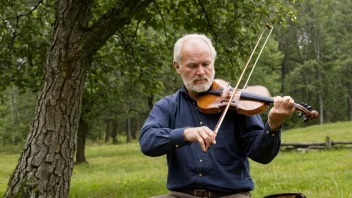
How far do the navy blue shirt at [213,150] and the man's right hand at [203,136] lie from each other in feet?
0.95

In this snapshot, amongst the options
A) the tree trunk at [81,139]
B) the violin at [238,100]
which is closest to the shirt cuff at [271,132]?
the violin at [238,100]

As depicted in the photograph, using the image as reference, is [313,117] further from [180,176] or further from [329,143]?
[329,143]

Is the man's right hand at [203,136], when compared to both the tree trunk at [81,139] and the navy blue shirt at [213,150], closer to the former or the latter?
the navy blue shirt at [213,150]

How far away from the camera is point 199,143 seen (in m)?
2.83

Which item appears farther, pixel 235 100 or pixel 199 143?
pixel 235 100

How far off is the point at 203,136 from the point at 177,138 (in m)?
0.32

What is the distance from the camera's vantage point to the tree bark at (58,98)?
5.24m

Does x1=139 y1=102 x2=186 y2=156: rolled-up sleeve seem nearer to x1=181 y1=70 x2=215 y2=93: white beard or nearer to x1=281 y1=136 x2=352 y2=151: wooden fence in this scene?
x1=181 y1=70 x2=215 y2=93: white beard

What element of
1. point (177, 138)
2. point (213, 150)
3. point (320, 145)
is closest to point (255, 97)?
point (213, 150)

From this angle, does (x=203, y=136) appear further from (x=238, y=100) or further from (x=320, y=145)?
(x=320, y=145)

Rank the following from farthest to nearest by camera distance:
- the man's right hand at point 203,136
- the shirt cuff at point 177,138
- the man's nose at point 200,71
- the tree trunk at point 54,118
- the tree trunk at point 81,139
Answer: the tree trunk at point 81,139 < the tree trunk at point 54,118 < the man's nose at point 200,71 < the shirt cuff at point 177,138 < the man's right hand at point 203,136

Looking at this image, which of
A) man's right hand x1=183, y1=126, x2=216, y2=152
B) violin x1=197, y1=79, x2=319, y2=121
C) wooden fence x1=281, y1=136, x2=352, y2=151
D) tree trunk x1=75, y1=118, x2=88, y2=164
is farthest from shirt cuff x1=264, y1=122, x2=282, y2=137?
tree trunk x1=75, y1=118, x2=88, y2=164

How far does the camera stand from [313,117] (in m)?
2.72

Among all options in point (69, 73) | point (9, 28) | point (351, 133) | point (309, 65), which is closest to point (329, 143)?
point (351, 133)
